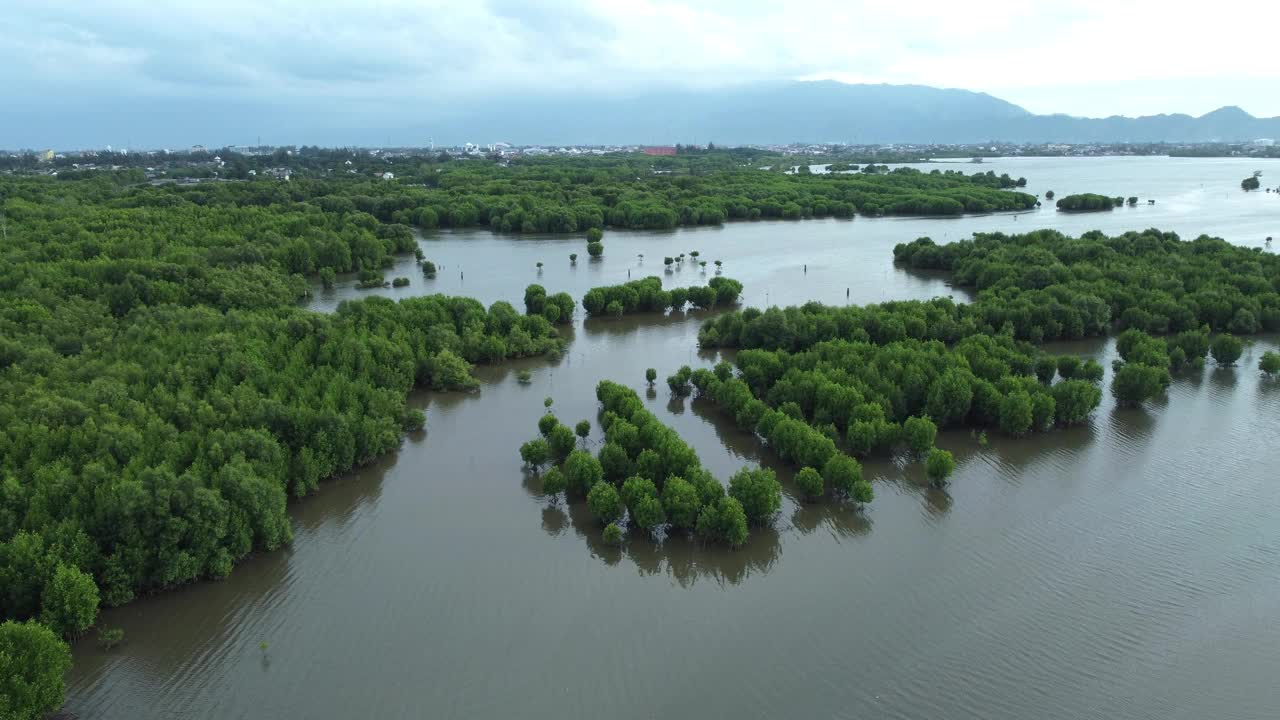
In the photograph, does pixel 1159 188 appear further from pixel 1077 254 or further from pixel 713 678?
pixel 713 678

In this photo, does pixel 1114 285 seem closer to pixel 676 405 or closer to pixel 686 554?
pixel 676 405

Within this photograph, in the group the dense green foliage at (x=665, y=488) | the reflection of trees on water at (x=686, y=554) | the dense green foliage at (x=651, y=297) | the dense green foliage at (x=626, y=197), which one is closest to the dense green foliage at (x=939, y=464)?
the dense green foliage at (x=665, y=488)

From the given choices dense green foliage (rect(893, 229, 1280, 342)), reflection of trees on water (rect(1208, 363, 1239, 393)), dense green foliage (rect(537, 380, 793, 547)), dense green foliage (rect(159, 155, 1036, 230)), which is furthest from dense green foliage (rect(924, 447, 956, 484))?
dense green foliage (rect(159, 155, 1036, 230))

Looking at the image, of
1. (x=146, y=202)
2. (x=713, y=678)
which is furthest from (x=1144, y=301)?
(x=146, y=202)

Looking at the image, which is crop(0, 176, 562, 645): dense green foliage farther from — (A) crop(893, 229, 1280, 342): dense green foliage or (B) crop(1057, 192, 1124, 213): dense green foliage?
(B) crop(1057, 192, 1124, 213): dense green foliage

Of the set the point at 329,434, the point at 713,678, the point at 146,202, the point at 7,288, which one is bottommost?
the point at 713,678

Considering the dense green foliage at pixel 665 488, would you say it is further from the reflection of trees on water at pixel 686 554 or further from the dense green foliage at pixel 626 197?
the dense green foliage at pixel 626 197

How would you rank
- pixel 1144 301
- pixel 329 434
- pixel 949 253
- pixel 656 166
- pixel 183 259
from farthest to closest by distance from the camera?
pixel 656 166, pixel 949 253, pixel 183 259, pixel 1144 301, pixel 329 434
